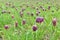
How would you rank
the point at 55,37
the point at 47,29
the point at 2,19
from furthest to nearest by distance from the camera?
the point at 2,19
the point at 47,29
the point at 55,37

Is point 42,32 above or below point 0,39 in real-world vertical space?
above

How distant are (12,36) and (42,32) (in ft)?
0.86

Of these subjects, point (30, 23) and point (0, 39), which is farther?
point (30, 23)

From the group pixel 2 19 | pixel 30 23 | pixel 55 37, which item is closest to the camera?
pixel 55 37

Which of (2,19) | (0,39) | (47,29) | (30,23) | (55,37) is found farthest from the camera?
(2,19)

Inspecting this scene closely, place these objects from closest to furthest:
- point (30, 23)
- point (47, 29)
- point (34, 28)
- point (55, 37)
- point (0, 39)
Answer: point (34, 28)
point (55, 37)
point (47, 29)
point (0, 39)
point (30, 23)

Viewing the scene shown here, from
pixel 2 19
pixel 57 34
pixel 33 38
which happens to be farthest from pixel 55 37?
pixel 2 19

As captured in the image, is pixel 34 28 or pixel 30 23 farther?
pixel 30 23

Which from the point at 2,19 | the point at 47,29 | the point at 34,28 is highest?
the point at 34,28

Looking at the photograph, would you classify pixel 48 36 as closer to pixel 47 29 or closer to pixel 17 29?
pixel 47 29

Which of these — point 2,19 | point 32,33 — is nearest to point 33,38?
point 32,33

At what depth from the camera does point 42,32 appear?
1833 mm

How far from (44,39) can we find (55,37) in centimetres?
9

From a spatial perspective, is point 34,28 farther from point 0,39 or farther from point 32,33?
point 0,39
